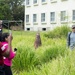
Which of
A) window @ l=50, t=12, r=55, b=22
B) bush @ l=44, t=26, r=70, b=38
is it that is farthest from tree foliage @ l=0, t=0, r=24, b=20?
bush @ l=44, t=26, r=70, b=38

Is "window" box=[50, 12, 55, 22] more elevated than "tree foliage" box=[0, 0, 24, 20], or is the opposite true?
"tree foliage" box=[0, 0, 24, 20]

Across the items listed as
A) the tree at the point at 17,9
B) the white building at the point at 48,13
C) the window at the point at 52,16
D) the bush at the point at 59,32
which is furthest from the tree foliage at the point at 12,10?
the bush at the point at 59,32

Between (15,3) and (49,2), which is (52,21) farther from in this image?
(15,3)

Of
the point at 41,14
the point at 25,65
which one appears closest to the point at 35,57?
the point at 25,65

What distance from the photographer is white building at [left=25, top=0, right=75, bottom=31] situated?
4131cm

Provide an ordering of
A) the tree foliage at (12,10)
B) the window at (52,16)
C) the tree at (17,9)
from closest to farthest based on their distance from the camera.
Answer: the window at (52,16) → the tree foliage at (12,10) → the tree at (17,9)

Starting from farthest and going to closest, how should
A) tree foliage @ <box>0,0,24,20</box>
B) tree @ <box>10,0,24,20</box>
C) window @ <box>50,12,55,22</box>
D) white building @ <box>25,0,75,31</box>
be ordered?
tree @ <box>10,0,24,20</box> → tree foliage @ <box>0,0,24,20</box> → window @ <box>50,12,55,22</box> → white building @ <box>25,0,75,31</box>

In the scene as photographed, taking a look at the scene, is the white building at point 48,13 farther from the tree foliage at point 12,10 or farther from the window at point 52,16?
the tree foliage at point 12,10

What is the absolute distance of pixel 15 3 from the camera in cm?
7569

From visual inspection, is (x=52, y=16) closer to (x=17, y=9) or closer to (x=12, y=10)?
(x=17, y=9)

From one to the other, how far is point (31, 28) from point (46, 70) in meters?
41.9

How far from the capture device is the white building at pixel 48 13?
4131 cm

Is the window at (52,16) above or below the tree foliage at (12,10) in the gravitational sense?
below

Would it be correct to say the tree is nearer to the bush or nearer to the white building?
the white building
